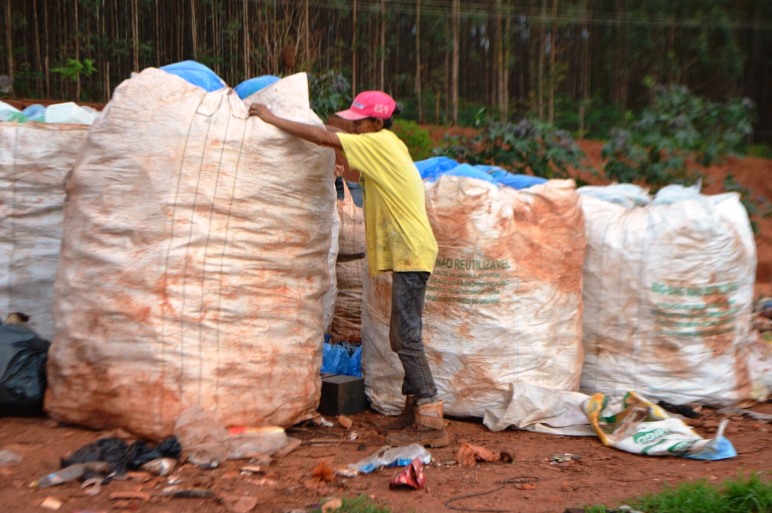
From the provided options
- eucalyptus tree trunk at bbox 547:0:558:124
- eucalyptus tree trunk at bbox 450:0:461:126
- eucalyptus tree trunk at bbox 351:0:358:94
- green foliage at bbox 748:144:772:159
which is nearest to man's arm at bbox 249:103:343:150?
eucalyptus tree trunk at bbox 351:0:358:94

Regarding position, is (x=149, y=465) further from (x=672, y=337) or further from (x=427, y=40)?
(x=427, y=40)

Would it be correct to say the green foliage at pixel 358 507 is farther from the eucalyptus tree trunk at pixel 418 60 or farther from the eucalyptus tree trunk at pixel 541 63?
the eucalyptus tree trunk at pixel 541 63

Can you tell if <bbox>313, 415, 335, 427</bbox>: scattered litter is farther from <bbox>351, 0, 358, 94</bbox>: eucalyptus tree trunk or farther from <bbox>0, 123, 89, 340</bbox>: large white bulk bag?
<bbox>351, 0, 358, 94</bbox>: eucalyptus tree trunk

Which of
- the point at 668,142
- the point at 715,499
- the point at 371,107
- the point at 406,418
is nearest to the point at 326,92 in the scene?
the point at 668,142

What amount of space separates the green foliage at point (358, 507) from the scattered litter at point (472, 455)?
2.18ft

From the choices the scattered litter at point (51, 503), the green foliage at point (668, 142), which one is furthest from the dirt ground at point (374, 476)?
the green foliage at point (668, 142)

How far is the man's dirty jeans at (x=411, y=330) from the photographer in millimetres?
3824

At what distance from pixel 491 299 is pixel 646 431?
0.91 meters

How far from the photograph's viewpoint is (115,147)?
3.47 m

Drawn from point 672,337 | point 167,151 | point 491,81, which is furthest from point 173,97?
point 491,81

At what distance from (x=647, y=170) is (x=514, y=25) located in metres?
5.71

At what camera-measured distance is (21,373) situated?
3643mm

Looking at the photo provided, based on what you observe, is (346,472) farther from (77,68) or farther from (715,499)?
(77,68)

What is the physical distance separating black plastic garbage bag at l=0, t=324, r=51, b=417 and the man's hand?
1.38 m
